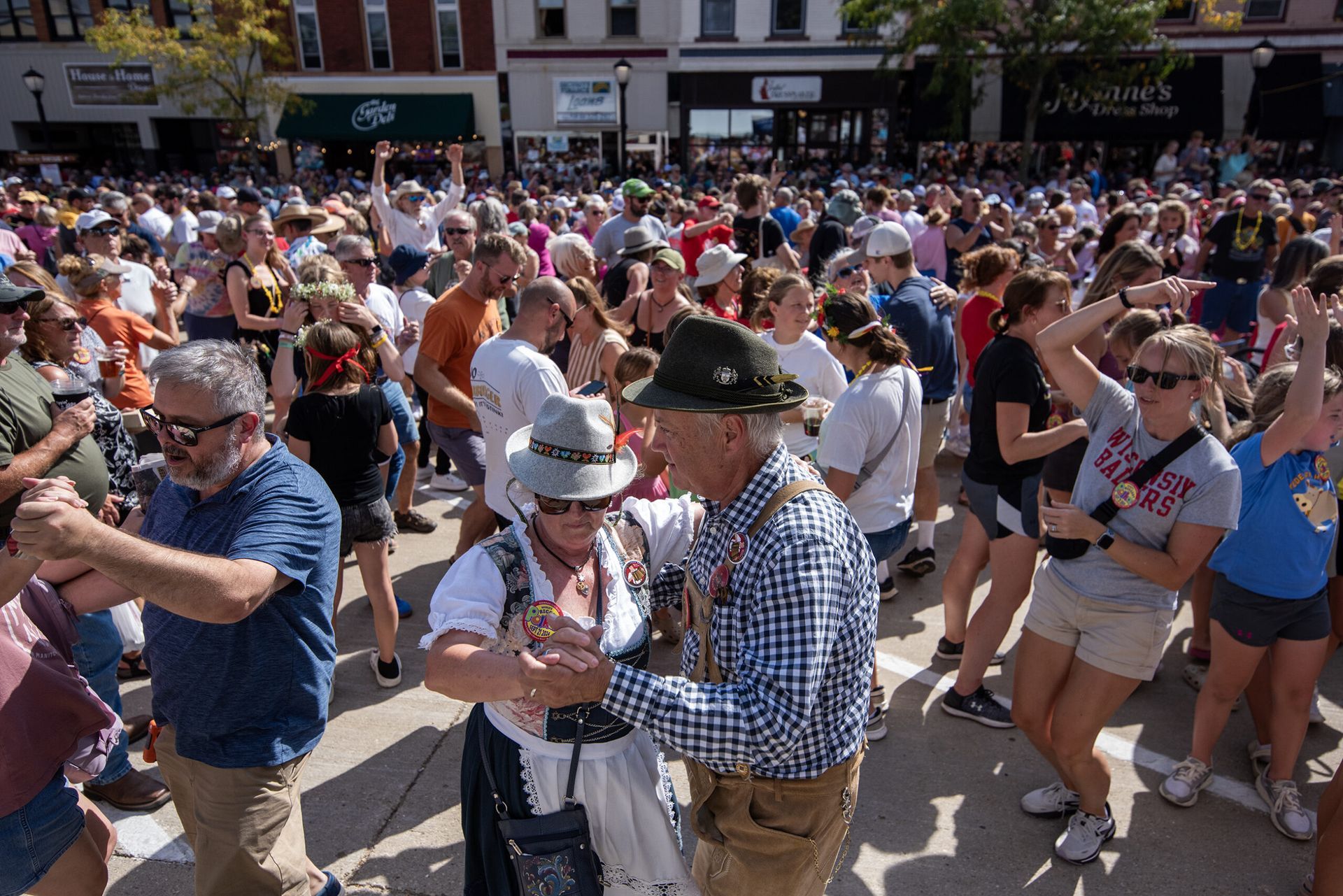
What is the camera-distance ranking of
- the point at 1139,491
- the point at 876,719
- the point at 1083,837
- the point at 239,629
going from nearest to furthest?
1. the point at 239,629
2. the point at 1139,491
3. the point at 1083,837
4. the point at 876,719

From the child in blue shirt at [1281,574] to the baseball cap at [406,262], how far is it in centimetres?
695

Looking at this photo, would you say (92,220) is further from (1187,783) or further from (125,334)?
(1187,783)

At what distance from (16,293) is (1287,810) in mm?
5462

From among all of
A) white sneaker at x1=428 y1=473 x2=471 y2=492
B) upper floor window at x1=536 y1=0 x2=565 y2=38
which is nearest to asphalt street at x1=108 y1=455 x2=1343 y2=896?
white sneaker at x1=428 y1=473 x2=471 y2=492

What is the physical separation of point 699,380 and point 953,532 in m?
4.55

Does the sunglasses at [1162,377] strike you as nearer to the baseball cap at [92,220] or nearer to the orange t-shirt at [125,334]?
the orange t-shirt at [125,334]

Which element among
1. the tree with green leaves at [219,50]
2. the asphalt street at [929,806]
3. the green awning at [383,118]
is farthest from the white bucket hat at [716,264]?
the tree with green leaves at [219,50]

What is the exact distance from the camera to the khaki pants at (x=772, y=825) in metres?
1.99

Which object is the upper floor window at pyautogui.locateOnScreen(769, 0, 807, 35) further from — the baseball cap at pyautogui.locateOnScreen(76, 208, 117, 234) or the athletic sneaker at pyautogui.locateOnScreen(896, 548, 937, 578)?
the athletic sneaker at pyautogui.locateOnScreen(896, 548, 937, 578)

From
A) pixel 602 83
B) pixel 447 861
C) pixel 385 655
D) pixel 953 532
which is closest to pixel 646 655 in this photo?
pixel 447 861

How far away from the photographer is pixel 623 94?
2091cm

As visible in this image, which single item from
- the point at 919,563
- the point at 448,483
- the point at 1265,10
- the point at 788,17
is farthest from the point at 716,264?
the point at 1265,10

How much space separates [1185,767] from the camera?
343cm

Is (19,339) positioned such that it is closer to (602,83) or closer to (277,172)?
(602,83)
